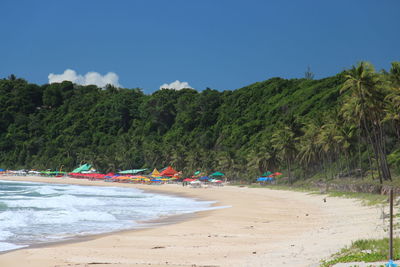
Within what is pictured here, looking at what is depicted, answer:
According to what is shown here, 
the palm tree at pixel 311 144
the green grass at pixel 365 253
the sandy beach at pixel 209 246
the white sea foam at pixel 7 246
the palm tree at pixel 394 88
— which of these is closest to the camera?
the green grass at pixel 365 253

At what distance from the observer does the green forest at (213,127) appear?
50500mm

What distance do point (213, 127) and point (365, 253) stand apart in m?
116

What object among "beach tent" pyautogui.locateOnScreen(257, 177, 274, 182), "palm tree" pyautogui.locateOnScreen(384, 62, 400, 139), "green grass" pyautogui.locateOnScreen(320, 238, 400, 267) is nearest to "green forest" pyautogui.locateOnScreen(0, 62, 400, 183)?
"palm tree" pyautogui.locateOnScreen(384, 62, 400, 139)

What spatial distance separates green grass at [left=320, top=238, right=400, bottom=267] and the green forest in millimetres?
24234

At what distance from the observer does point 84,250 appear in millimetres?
15586

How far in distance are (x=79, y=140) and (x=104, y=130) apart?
1104cm

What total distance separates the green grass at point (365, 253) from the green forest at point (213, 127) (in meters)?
24.2

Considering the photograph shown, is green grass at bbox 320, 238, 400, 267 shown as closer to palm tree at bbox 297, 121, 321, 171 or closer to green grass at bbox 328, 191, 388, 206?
green grass at bbox 328, 191, 388, 206

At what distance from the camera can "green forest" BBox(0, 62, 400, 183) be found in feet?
166

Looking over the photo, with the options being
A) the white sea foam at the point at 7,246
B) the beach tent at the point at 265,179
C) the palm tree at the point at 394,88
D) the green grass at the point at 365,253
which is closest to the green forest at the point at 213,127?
the palm tree at the point at 394,88

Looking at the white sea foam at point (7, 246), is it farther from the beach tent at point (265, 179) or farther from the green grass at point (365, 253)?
the beach tent at point (265, 179)

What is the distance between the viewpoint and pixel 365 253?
10.9 metres

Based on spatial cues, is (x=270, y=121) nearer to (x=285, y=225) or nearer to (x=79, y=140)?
(x=79, y=140)

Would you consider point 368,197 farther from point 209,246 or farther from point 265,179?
point 265,179
